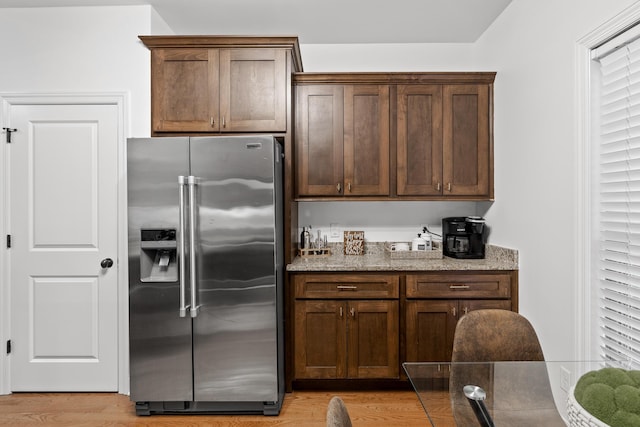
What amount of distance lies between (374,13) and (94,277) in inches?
112

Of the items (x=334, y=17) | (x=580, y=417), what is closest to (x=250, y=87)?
(x=334, y=17)

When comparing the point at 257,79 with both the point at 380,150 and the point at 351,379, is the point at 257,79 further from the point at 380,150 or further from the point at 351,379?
the point at 351,379

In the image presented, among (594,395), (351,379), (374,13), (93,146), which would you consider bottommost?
(351,379)

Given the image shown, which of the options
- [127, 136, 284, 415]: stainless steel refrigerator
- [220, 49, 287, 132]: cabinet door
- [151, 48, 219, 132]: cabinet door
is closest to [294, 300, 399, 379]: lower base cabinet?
[127, 136, 284, 415]: stainless steel refrigerator

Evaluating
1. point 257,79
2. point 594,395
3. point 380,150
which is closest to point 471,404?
point 594,395

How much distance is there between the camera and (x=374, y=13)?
3.07 metres

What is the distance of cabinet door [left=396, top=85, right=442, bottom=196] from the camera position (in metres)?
3.19

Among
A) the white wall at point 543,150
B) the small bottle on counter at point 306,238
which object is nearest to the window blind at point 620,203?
the white wall at point 543,150

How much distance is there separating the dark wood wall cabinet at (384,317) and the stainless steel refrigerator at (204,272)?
1.30 ft

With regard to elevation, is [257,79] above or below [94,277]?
above

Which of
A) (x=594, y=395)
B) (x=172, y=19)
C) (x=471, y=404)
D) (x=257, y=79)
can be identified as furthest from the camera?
(x=172, y=19)

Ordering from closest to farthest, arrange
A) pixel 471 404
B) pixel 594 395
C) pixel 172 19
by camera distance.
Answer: pixel 594 395 < pixel 471 404 < pixel 172 19

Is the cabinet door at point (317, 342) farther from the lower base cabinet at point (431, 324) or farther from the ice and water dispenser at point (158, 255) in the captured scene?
the ice and water dispenser at point (158, 255)

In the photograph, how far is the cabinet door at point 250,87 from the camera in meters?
2.90
